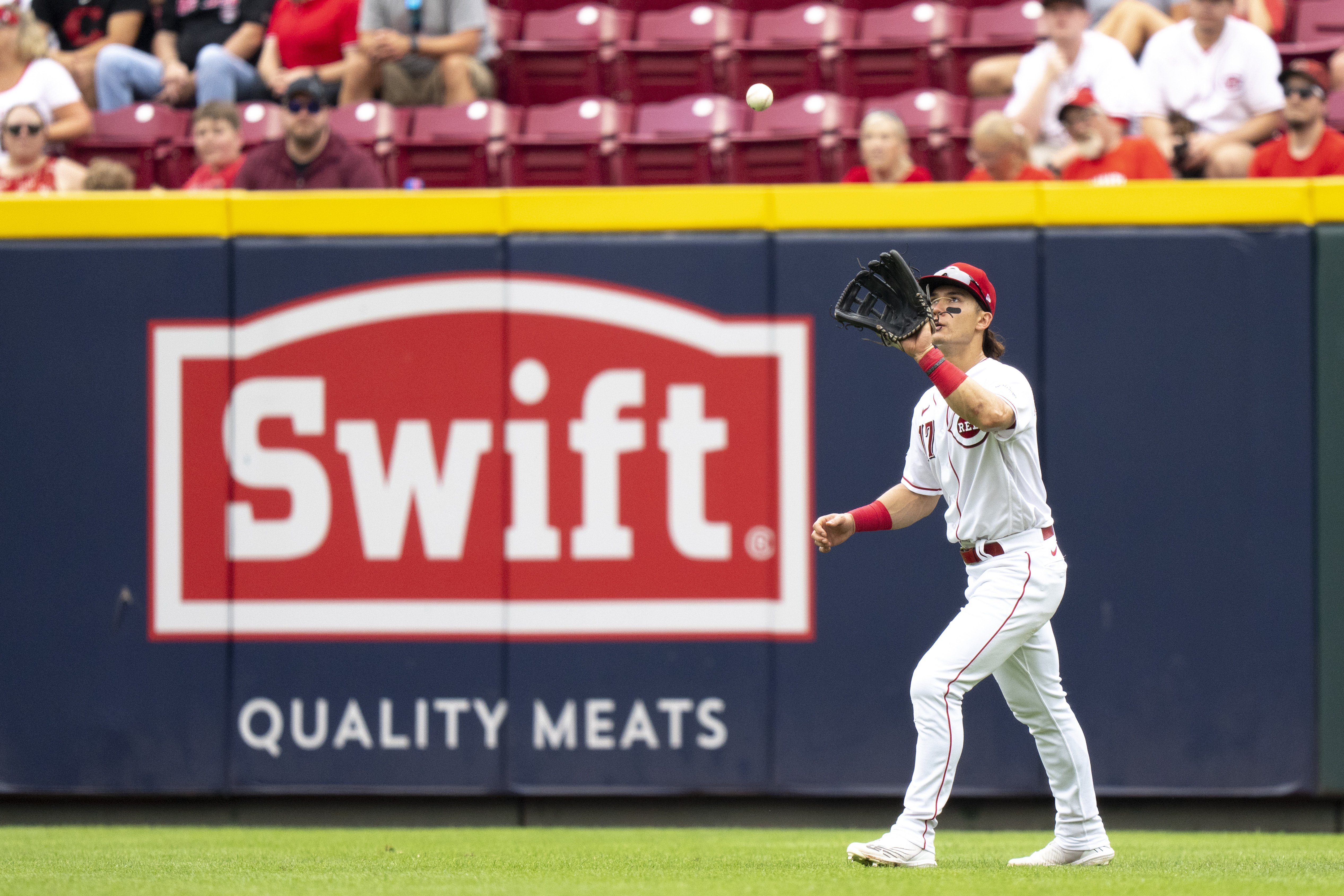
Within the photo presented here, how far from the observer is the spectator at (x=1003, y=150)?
654 centimetres

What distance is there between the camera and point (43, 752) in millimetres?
Answer: 6176

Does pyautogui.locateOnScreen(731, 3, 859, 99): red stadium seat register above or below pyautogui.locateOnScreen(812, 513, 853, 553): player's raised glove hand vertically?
above

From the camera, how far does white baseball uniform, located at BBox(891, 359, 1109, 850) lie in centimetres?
410

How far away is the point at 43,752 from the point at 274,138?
3.21 meters

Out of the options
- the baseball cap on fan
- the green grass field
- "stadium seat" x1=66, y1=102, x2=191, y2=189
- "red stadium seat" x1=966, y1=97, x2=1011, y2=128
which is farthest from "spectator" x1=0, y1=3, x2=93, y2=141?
the baseball cap on fan

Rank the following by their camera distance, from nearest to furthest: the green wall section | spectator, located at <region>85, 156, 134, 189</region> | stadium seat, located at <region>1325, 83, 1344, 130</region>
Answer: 1. the green wall section
2. spectator, located at <region>85, 156, 134, 189</region>
3. stadium seat, located at <region>1325, 83, 1344, 130</region>

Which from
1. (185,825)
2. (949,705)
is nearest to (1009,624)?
(949,705)

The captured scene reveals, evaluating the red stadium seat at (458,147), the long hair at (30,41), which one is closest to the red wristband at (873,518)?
the red stadium seat at (458,147)

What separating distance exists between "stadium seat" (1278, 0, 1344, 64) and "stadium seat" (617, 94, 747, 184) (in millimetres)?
A: 3033

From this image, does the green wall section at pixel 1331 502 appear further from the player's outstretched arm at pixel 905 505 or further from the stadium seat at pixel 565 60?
the stadium seat at pixel 565 60

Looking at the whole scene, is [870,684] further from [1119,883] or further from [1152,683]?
[1119,883]

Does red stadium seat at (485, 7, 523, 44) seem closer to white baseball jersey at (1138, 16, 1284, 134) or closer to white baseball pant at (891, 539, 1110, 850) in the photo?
white baseball jersey at (1138, 16, 1284, 134)

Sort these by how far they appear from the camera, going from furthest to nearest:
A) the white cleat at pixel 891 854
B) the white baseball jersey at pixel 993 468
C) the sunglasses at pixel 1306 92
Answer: the sunglasses at pixel 1306 92, the white baseball jersey at pixel 993 468, the white cleat at pixel 891 854

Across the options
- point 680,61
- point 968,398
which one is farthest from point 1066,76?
point 968,398
